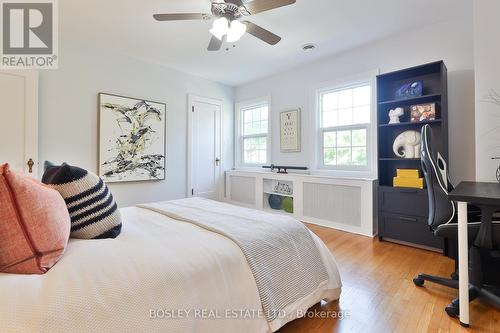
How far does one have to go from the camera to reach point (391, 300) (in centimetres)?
169

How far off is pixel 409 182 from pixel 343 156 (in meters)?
1.08

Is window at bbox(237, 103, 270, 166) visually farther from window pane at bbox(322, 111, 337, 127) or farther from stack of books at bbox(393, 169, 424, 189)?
stack of books at bbox(393, 169, 424, 189)

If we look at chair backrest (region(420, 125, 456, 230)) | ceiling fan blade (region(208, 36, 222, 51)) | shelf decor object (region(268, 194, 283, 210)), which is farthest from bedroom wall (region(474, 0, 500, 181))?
shelf decor object (region(268, 194, 283, 210))

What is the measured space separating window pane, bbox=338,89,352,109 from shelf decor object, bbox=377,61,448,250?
0.61 meters

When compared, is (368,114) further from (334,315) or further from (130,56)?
(130,56)

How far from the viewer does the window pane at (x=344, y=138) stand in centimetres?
363

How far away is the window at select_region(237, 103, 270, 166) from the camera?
4729 millimetres

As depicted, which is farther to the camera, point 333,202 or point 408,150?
point 333,202

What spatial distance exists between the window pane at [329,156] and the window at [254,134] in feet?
3.71

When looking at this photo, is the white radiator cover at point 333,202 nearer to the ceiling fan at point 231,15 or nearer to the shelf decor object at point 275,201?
the shelf decor object at point 275,201

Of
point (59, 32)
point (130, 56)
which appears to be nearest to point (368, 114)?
point (130, 56)

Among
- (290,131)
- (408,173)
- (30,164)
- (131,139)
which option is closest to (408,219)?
(408,173)

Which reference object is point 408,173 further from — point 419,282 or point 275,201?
point 275,201

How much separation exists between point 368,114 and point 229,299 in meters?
3.18
